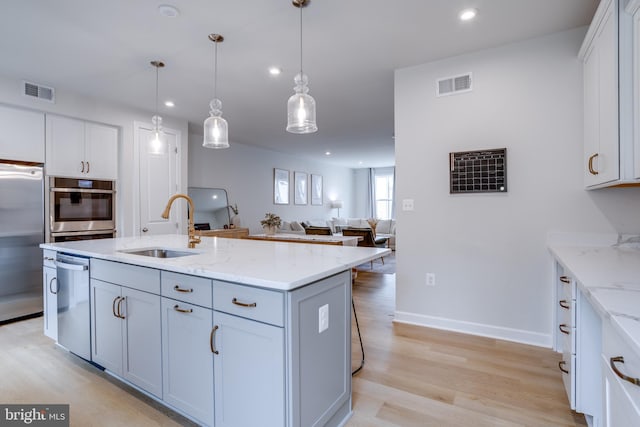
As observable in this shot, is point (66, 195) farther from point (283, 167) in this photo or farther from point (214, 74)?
point (283, 167)

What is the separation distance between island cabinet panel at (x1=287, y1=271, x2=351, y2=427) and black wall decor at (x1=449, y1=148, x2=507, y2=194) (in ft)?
5.80

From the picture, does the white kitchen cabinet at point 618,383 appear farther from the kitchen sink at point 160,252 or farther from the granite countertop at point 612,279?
the kitchen sink at point 160,252

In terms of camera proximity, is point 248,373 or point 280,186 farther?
point 280,186

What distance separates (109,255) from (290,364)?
145 cm

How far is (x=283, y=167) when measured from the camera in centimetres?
824

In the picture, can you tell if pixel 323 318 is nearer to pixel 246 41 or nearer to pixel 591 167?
pixel 591 167

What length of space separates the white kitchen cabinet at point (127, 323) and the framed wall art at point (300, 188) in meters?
6.67

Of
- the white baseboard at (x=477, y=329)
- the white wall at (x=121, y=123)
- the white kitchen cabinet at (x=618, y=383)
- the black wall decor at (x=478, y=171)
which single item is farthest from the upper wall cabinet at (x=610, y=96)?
the white wall at (x=121, y=123)

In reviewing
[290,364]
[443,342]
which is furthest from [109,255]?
[443,342]

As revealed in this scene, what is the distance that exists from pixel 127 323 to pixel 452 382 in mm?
2145

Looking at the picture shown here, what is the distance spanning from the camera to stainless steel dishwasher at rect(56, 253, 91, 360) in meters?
2.22

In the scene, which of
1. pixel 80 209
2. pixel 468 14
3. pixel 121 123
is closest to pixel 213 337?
pixel 468 14

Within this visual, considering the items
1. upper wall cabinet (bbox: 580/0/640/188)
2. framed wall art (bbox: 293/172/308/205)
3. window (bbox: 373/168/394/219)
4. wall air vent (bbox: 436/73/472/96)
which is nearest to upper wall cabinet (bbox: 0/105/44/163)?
wall air vent (bbox: 436/73/472/96)

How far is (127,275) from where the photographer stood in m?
1.90
